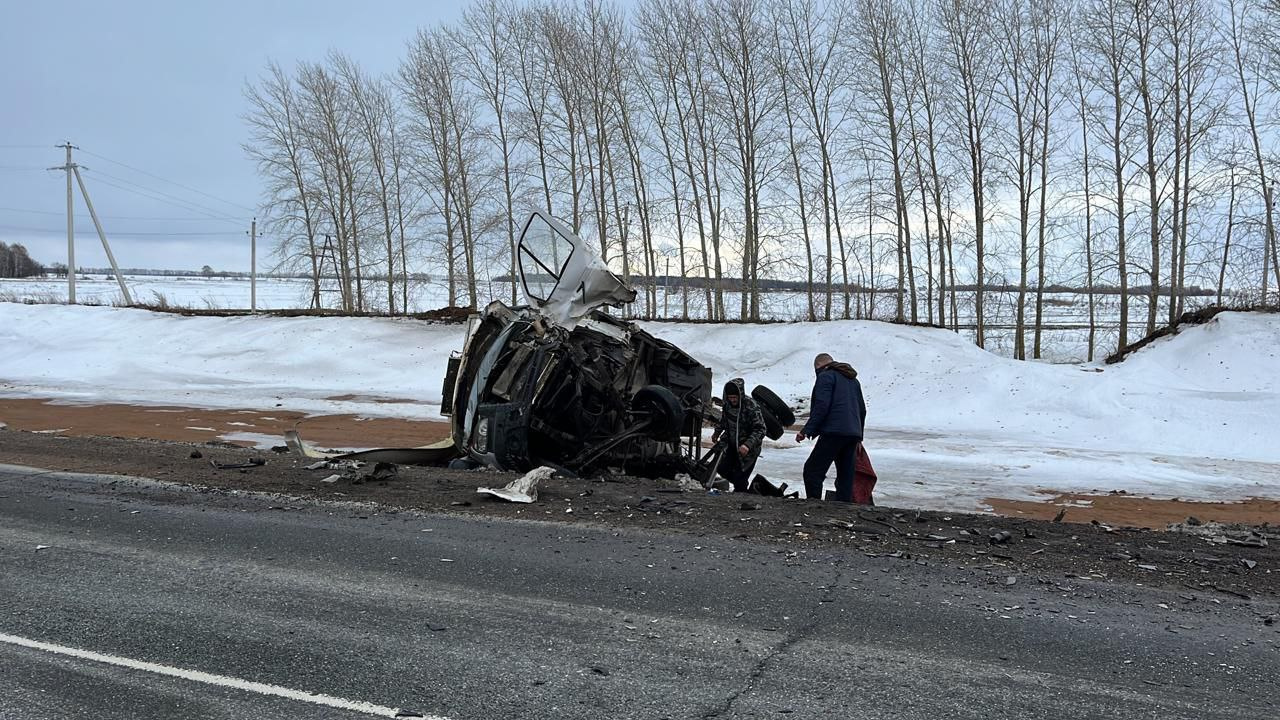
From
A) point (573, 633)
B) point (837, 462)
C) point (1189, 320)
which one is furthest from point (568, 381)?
point (1189, 320)

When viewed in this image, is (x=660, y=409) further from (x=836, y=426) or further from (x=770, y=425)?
(x=836, y=426)

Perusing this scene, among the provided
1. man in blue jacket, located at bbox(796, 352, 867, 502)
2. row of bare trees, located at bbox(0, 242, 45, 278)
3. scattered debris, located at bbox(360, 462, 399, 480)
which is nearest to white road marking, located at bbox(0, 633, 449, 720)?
scattered debris, located at bbox(360, 462, 399, 480)

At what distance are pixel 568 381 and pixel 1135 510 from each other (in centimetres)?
600

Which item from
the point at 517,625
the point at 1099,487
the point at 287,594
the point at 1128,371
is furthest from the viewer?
the point at 1128,371

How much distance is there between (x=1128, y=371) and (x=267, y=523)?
17.5 metres

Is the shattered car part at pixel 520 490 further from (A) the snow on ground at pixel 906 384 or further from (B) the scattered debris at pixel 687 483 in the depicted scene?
(A) the snow on ground at pixel 906 384

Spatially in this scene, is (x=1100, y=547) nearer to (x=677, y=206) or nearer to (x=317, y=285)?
(x=677, y=206)

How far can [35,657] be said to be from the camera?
3979 mm

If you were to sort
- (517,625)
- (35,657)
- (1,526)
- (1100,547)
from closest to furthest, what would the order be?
(35,657), (517,625), (1100,547), (1,526)

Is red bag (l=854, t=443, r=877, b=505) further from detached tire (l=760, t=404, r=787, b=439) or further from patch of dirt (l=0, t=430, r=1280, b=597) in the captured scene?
patch of dirt (l=0, t=430, r=1280, b=597)

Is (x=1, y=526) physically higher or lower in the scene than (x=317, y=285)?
lower

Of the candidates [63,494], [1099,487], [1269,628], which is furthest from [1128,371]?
[63,494]

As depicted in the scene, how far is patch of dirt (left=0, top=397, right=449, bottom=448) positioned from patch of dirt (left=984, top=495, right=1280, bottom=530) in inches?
340

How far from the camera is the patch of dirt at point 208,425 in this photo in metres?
13.7
